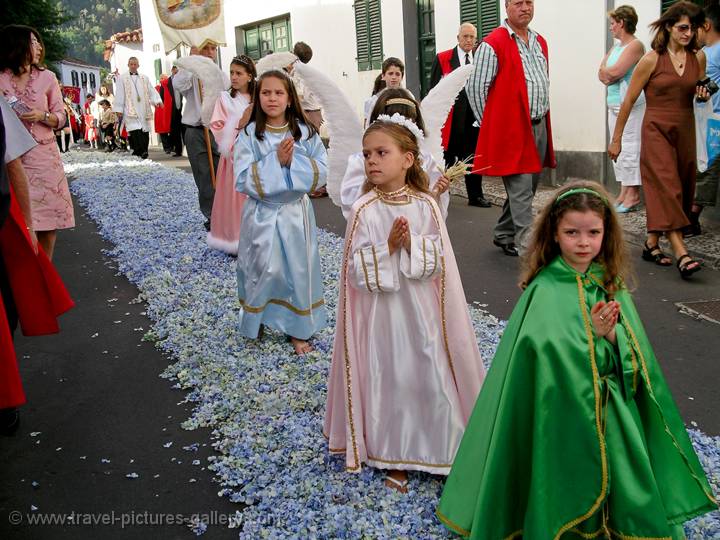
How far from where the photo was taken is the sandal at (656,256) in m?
6.64

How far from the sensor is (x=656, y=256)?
22.0 ft

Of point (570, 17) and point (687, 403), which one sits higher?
point (570, 17)

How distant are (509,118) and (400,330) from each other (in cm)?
432

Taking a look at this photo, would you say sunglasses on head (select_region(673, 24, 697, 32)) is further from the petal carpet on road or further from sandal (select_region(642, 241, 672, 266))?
the petal carpet on road

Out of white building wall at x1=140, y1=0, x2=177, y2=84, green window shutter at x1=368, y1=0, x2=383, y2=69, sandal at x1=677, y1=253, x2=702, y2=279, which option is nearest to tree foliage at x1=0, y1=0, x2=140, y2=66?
white building wall at x1=140, y1=0, x2=177, y2=84

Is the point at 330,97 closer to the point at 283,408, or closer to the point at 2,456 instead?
the point at 283,408

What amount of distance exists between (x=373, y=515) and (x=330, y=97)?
2.06 metres

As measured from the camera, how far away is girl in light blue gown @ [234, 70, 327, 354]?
16.0ft

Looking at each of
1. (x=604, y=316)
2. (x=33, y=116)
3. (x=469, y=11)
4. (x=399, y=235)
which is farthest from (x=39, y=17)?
(x=604, y=316)

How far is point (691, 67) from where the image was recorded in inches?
256

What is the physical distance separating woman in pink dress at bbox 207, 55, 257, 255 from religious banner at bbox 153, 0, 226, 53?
189 cm

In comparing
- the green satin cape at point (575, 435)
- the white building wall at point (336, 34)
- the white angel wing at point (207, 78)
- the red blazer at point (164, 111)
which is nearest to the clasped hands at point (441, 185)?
the green satin cape at point (575, 435)

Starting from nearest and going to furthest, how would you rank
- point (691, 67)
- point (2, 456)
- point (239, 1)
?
point (2, 456)
point (691, 67)
point (239, 1)

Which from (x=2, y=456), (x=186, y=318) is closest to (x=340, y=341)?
(x=2, y=456)
